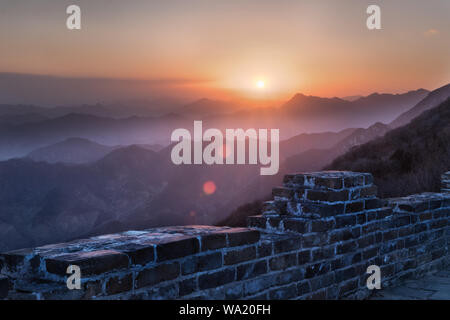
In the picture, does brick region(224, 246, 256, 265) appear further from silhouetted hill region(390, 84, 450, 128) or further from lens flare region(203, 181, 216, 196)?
lens flare region(203, 181, 216, 196)

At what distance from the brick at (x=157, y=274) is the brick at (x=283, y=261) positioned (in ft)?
2.88

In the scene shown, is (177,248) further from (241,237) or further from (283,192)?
(283,192)

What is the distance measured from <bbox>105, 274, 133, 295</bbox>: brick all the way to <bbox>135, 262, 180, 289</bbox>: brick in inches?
2.0

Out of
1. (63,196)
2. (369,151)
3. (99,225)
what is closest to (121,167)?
(63,196)

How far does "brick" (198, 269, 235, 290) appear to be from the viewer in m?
2.87

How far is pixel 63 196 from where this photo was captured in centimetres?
6103

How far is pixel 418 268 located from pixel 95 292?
3.77 m

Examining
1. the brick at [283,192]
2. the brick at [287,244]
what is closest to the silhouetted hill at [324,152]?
the brick at [283,192]

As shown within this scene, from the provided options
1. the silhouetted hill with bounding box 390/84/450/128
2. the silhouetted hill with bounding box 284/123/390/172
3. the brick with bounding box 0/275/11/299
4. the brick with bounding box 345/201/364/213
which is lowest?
the brick with bounding box 0/275/11/299

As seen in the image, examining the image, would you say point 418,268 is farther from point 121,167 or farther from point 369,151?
point 121,167

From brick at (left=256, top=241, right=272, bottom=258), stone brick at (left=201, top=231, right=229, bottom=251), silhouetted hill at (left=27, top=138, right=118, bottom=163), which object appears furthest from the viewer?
silhouetted hill at (left=27, top=138, right=118, bottom=163)

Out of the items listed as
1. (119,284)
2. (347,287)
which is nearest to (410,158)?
(347,287)

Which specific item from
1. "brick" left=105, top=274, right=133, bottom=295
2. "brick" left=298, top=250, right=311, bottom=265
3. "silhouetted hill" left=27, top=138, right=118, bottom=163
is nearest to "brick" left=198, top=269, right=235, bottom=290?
"brick" left=105, top=274, right=133, bottom=295

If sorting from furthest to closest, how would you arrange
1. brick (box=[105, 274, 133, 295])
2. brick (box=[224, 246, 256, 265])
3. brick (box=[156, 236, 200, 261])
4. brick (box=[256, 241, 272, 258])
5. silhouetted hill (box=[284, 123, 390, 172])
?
silhouetted hill (box=[284, 123, 390, 172]), brick (box=[256, 241, 272, 258]), brick (box=[224, 246, 256, 265]), brick (box=[156, 236, 200, 261]), brick (box=[105, 274, 133, 295])
